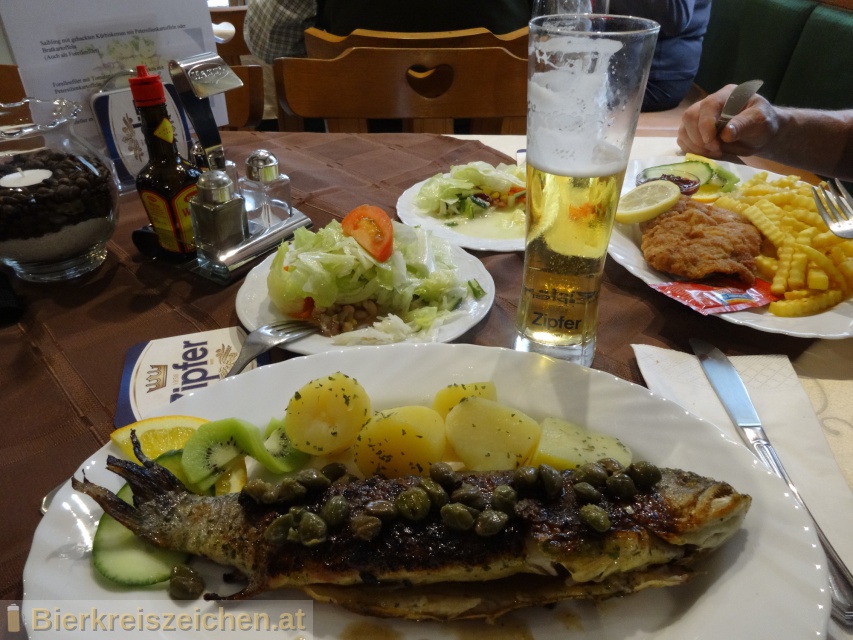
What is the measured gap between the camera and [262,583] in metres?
0.97

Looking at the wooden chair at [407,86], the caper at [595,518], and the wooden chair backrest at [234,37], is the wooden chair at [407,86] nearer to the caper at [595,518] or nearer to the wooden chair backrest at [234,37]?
the wooden chair backrest at [234,37]

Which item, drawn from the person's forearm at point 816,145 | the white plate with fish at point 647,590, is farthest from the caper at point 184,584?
the person's forearm at point 816,145

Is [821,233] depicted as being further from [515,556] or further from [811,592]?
[515,556]

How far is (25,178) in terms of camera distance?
1773 millimetres

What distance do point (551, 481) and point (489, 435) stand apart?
21cm

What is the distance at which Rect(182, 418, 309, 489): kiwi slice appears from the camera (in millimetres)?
1144

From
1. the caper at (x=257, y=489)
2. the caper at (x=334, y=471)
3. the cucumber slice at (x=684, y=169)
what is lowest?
the caper at (x=334, y=471)

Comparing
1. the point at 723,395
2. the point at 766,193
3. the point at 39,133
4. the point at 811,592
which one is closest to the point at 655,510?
the point at 811,592

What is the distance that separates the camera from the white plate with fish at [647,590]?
0.91m

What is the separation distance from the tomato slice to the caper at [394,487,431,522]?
0.99m

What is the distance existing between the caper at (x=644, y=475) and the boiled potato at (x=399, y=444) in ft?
1.26

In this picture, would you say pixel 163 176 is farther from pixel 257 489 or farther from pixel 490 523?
pixel 490 523

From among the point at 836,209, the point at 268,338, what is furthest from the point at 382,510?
the point at 836,209

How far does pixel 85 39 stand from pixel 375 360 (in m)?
1.94
